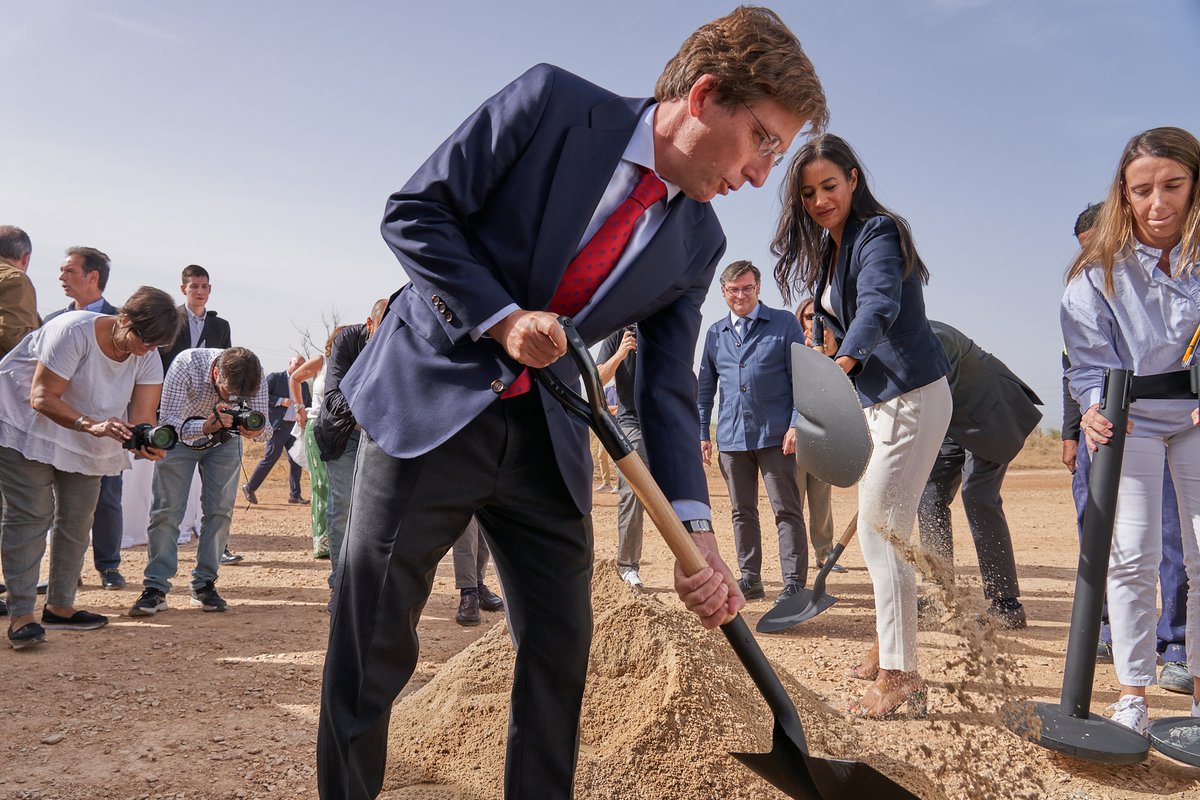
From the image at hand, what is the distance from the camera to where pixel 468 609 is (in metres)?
5.26

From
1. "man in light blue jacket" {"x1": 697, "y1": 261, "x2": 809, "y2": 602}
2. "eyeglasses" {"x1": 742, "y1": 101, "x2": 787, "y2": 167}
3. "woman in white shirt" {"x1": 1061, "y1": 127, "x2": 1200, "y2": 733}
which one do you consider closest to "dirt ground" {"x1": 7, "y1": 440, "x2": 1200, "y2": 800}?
"woman in white shirt" {"x1": 1061, "y1": 127, "x2": 1200, "y2": 733}

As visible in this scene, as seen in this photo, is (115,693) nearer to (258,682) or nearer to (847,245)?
(258,682)

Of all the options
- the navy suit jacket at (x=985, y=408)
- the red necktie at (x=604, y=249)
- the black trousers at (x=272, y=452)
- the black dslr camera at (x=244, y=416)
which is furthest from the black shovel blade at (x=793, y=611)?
the black trousers at (x=272, y=452)

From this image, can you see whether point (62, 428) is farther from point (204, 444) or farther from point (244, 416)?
point (244, 416)

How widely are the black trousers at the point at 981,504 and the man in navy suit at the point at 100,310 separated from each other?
5026 mm

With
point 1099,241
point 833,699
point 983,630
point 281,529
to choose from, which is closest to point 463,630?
point 833,699

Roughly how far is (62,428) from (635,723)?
328cm

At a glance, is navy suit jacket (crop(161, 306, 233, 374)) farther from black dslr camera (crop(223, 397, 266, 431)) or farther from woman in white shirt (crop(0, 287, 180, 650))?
woman in white shirt (crop(0, 287, 180, 650))

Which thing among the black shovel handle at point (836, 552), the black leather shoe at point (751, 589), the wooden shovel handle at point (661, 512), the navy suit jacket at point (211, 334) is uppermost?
the navy suit jacket at point (211, 334)

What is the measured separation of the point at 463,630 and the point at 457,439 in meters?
3.57

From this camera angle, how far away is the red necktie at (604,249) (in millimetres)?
1917

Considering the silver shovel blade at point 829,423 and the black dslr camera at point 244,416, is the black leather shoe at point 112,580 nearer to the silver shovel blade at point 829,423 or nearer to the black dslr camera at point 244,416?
the black dslr camera at point 244,416

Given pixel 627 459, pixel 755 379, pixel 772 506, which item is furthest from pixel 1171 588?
pixel 627 459

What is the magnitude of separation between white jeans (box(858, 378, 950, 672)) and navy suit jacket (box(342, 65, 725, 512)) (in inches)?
68.7
